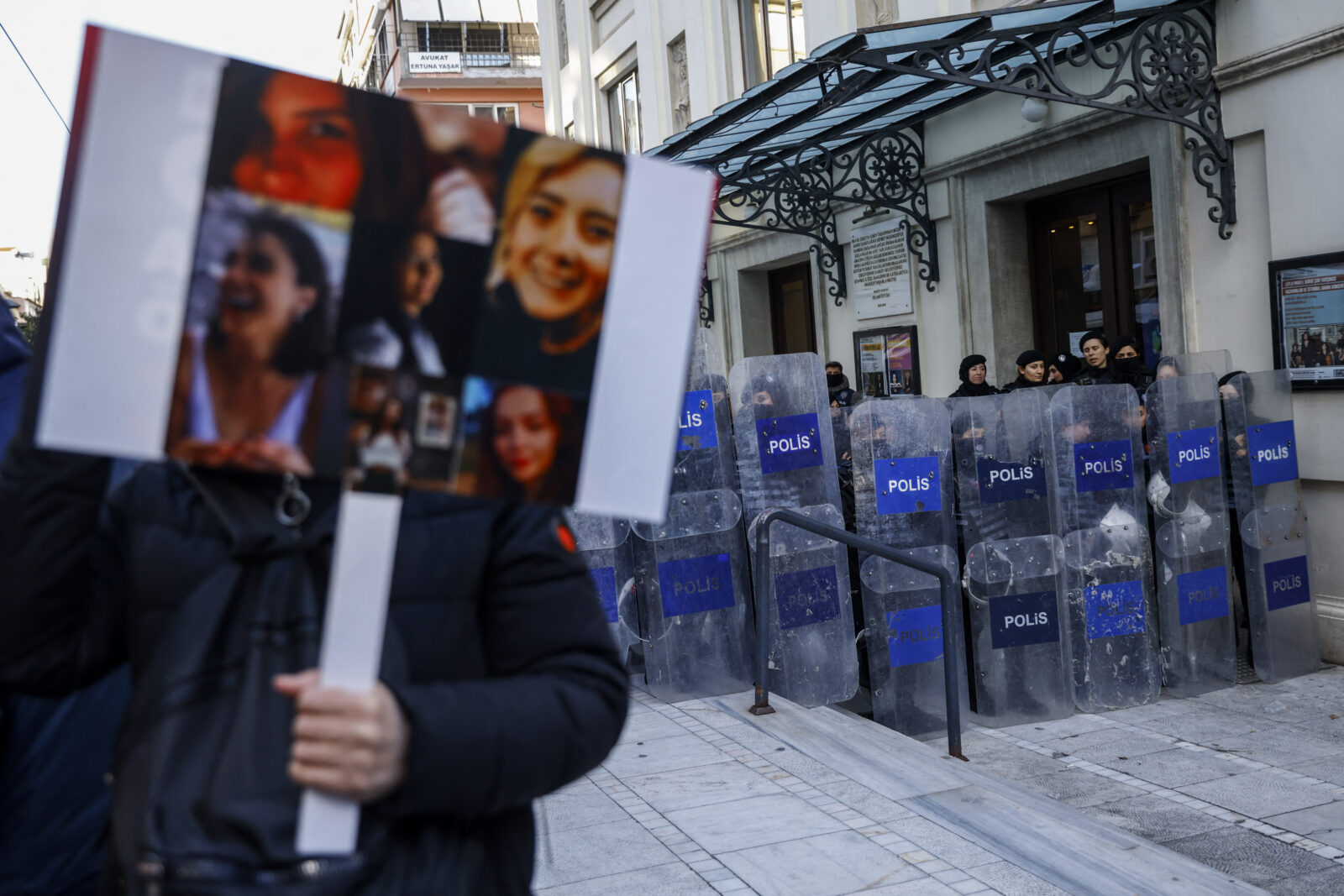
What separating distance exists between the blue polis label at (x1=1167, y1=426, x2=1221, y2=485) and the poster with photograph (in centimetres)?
572

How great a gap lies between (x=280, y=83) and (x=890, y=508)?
16.3 feet

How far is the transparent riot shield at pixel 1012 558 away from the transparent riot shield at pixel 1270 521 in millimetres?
1310

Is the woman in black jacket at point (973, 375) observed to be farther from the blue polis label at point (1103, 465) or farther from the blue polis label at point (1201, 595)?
the blue polis label at point (1201, 595)

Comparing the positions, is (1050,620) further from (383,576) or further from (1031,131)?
(383,576)

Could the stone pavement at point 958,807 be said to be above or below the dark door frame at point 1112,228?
below

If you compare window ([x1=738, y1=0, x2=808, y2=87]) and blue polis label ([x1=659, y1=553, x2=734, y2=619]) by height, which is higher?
window ([x1=738, y1=0, x2=808, y2=87])

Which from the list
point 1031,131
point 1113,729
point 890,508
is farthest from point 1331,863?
point 1031,131

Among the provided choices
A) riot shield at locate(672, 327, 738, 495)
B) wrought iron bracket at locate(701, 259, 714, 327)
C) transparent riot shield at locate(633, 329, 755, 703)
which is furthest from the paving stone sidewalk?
wrought iron bracket at locate(701, 259, 714, 327)

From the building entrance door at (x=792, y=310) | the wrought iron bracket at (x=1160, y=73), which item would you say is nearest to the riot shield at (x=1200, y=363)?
the wrought iron bracket at (x=1160, y=73)

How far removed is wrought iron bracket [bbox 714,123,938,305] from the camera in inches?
440

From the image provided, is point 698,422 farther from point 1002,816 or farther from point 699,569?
point 1002,816

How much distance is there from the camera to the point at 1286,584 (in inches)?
266

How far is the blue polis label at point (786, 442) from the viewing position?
612cm

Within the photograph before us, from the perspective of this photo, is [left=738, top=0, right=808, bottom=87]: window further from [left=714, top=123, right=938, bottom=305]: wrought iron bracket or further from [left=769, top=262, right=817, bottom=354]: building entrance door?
[left=769, top=262, right=817, bottom=354]: building entrance door
